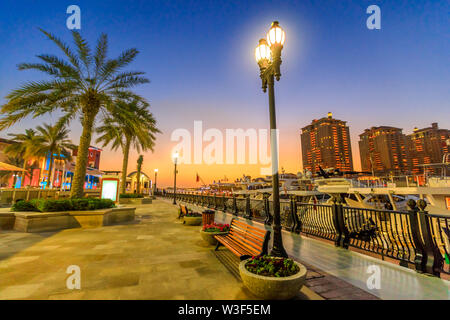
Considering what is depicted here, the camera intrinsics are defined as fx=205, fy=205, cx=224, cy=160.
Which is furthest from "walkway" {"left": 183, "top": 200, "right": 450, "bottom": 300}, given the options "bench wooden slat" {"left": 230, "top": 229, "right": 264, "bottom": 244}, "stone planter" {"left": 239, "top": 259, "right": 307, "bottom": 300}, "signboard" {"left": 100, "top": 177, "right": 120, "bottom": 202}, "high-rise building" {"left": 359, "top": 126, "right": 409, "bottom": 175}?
"high-rise building" {"left": 359, "top": 126, "right": 409, "bottom": 175}

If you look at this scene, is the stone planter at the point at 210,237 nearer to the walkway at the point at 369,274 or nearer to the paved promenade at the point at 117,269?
the paved promenade at the point at 117,269

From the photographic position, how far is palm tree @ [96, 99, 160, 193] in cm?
1231

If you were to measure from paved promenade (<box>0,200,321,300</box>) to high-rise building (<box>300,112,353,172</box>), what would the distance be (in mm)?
153719

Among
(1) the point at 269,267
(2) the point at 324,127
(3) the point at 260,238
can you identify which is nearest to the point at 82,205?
(3) the point at 260,238

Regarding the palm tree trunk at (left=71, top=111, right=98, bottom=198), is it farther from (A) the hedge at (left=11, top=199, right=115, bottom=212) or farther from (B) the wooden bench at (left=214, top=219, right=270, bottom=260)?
(B) the wooden bench at (left=214, top=219, right=270, bottom=260)

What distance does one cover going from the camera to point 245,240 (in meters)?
5.00

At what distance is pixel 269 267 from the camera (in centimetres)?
327

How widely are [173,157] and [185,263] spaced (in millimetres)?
18152

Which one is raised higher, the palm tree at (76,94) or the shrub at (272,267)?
the palm tree at (76,94)

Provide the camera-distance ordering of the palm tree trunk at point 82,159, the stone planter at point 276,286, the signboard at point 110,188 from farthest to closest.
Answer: the signboard at point 110,188, the palm tree trunk at point 82,159, the stone planter at point 276,286

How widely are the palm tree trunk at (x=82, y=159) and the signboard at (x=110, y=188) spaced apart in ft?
13.4

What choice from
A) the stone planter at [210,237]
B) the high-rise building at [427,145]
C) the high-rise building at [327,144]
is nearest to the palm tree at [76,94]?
the stone planter at [210,237]

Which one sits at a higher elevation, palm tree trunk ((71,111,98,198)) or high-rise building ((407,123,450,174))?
high-rise building ((407,123,450,174))

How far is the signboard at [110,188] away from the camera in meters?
15.0
